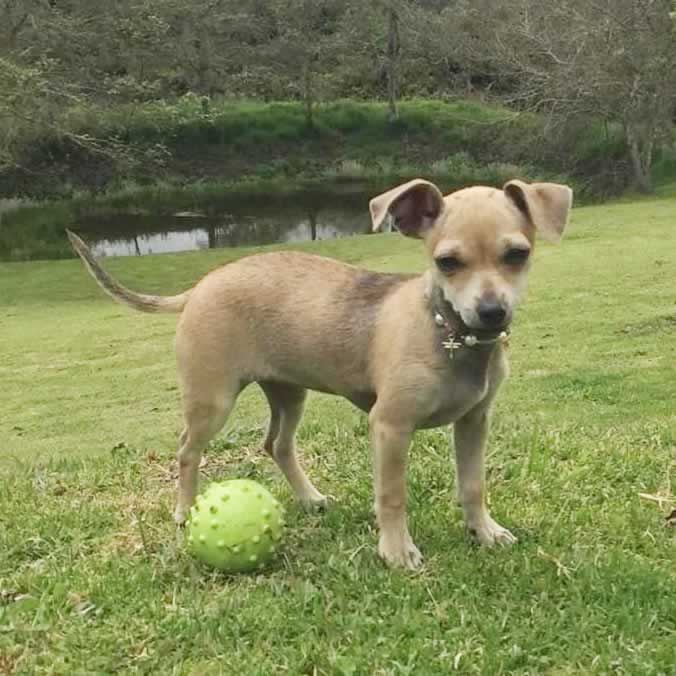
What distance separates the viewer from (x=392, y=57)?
53938mm

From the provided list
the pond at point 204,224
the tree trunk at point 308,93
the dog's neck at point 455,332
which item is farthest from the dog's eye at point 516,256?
the tree trunk at point 308,93

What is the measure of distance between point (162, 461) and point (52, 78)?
2588 cm

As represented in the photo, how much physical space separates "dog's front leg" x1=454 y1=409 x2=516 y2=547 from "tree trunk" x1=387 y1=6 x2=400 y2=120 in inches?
1944

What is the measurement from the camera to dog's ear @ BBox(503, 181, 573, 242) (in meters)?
4.14

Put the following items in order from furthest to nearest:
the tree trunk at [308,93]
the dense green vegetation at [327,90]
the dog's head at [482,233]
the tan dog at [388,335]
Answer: the tree trunk at [308,93], the dense green vegetation at [327,90], the tan dog at [388,335], the dog's head at [482,233]

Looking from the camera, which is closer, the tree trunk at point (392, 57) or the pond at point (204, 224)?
the pond at point (204, 224)

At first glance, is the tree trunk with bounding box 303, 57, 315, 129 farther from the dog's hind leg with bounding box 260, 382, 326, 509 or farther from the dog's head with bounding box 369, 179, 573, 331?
the dog's head with bounding box 369, 179, 573, 331

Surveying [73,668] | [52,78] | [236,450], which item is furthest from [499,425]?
[52,78]

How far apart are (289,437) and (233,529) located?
3.50ft

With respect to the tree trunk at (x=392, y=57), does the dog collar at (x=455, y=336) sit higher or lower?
higher

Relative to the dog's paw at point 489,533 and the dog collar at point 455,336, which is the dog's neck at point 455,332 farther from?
the dog's paw at point 489,533

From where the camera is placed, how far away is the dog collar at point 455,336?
4.20 m

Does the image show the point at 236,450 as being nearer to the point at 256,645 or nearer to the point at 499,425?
the point at 499,425

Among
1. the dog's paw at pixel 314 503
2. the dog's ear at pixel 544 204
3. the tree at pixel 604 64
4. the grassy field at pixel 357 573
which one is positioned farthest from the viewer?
the tree at pixel 604 64
